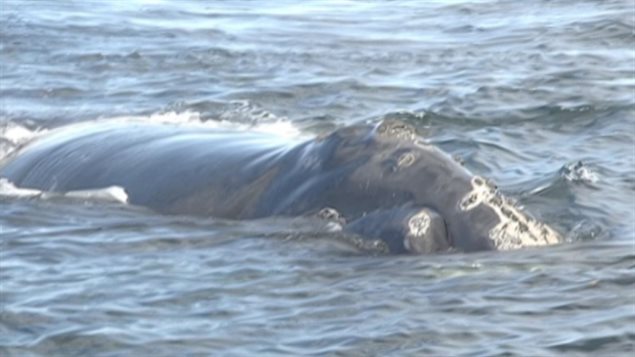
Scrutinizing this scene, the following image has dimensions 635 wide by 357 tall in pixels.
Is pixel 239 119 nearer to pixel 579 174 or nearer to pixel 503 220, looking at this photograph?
pixel 579 174

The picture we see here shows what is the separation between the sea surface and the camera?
32.5 ft

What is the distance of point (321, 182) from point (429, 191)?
31.7 inches

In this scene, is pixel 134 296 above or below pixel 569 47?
below

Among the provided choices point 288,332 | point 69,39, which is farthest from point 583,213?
point 69,39

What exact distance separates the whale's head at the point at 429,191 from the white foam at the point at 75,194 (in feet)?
6.52

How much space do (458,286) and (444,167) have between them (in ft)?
3.49

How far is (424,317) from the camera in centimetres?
1000

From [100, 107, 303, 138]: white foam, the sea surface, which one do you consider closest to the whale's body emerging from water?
the sea surface

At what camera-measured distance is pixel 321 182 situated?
458 inches

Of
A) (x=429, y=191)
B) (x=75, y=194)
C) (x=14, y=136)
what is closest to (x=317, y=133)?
(x=14, y=136)

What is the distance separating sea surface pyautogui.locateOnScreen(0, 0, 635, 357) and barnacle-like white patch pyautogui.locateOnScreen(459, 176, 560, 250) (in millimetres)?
154

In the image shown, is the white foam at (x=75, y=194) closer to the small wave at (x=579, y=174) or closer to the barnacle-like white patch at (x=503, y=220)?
the barnacle-like white patch at (x=503, y=220)

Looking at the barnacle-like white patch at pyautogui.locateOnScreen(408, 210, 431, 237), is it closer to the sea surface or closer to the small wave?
the sea surface

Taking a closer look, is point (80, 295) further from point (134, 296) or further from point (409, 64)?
point (409, 64)
